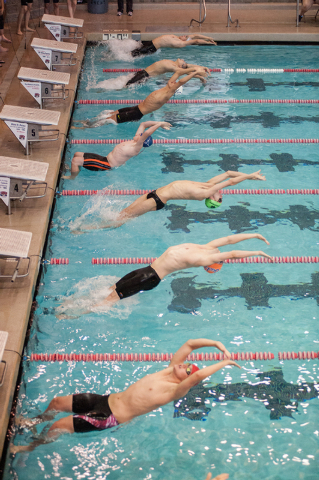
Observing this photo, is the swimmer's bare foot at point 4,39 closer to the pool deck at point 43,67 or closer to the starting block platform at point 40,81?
the pool deck at point 43,67

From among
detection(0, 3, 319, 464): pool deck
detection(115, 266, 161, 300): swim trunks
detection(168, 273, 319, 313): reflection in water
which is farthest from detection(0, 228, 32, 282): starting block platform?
detection(168, 273, 319, 313): reflection in water

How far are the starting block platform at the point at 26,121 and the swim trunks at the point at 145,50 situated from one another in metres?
4.17

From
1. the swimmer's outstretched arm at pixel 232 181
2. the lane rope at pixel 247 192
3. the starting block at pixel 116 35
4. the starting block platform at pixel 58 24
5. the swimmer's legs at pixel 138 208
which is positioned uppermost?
the starting block platform at pixel 58 24

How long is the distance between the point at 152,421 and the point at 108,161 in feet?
11.4

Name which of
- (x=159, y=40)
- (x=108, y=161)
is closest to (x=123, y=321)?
(x=108, y=161)

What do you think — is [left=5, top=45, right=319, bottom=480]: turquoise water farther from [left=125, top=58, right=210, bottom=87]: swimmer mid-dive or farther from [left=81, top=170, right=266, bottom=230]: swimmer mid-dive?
[left=125, top=58, right=210, bottom=87]: swimmer mid-dive

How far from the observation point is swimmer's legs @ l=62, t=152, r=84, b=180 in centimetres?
604

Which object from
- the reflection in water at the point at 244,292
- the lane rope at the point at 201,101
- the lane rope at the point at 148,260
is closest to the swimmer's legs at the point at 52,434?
the reflection in water at the point at 244,292

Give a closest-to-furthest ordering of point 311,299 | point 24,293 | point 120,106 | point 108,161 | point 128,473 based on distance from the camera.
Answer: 1. point 128,473
2. point 24,293
3. point 311,299
4. point 108,161
5. point 120,106

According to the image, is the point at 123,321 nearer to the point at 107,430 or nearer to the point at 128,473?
the point at 107,430

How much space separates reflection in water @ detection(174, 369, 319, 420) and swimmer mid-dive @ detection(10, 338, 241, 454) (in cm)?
40

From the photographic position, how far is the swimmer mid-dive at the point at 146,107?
22.4ft

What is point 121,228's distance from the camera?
5289 millimetres

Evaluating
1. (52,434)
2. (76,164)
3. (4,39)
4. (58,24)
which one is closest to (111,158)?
(76,164)
